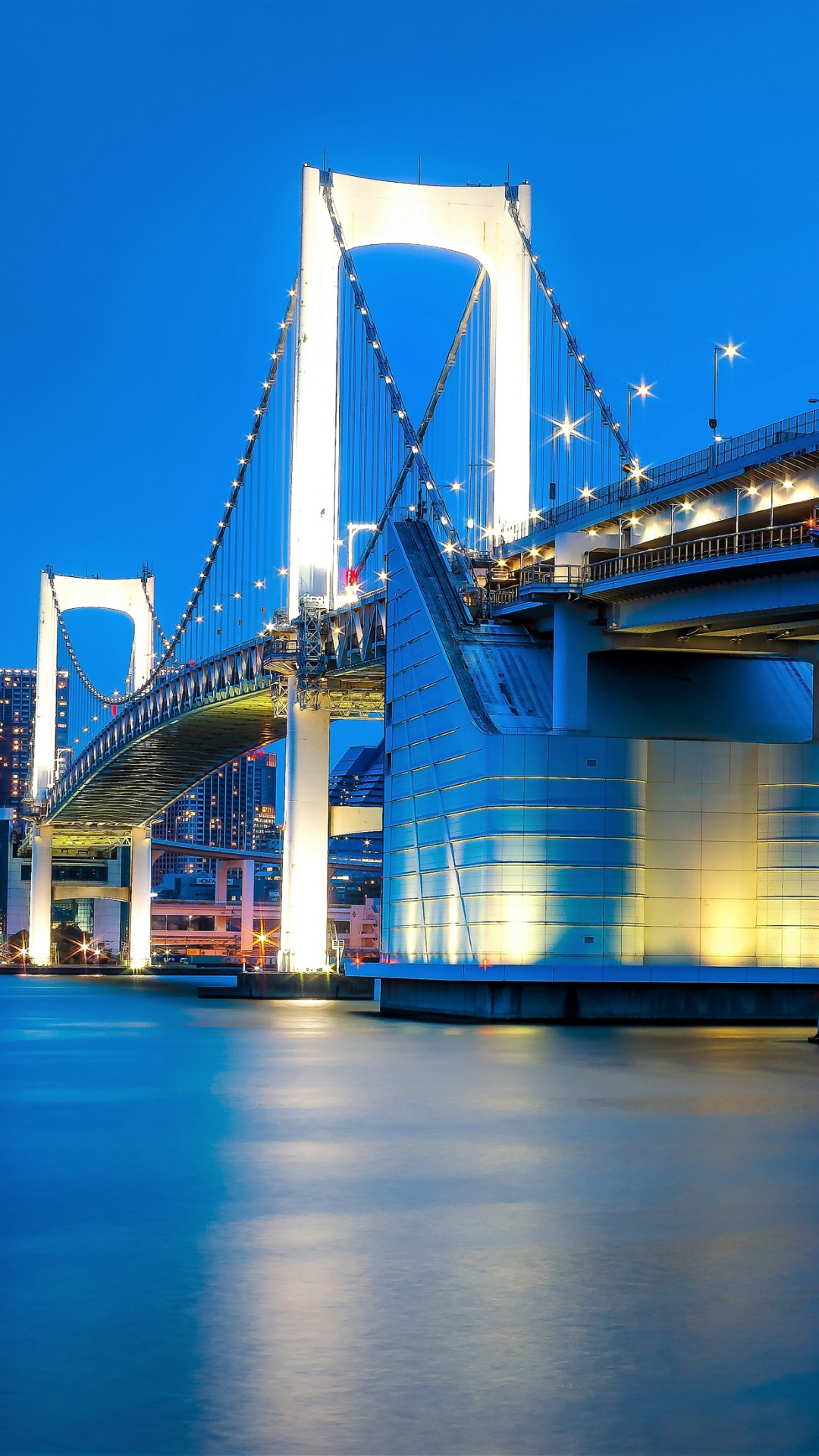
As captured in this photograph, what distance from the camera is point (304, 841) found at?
161ft

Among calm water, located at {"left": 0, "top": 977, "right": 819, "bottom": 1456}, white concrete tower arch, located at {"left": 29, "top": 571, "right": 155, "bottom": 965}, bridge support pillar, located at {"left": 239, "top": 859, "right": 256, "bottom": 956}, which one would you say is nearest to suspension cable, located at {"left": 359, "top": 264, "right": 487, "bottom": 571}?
calm water, located at {"left": 0, "top": 977, "right": 819, "bottom": 1456}

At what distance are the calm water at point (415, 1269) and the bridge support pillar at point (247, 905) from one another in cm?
10640

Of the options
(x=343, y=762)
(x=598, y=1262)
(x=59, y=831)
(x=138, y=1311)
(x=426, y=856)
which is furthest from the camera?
(x=343, y=762)

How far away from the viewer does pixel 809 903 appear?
34.2 meters

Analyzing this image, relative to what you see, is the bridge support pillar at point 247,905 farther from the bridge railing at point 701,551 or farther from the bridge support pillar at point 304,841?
the bridge railing at point 701,551

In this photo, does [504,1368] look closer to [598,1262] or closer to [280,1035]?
[598,1262]

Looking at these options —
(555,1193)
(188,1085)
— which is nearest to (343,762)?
(188,1085)

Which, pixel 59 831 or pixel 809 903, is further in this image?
pixel 59 831

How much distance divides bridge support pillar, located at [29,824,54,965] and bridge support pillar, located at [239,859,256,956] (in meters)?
30.7

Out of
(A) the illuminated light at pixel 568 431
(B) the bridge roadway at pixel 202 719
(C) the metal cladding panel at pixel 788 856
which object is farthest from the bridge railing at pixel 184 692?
(C) the metal cladding panel at pixel 788 856

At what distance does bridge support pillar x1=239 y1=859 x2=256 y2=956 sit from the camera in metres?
128

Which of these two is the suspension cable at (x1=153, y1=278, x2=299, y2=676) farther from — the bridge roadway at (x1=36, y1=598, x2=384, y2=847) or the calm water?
the calm water

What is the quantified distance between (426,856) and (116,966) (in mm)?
60607

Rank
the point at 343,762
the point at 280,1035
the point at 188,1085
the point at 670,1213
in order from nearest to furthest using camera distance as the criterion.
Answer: the point at 670,1213 → the point at 188,1085 → the point at 280,1035 → the point at 343,762
